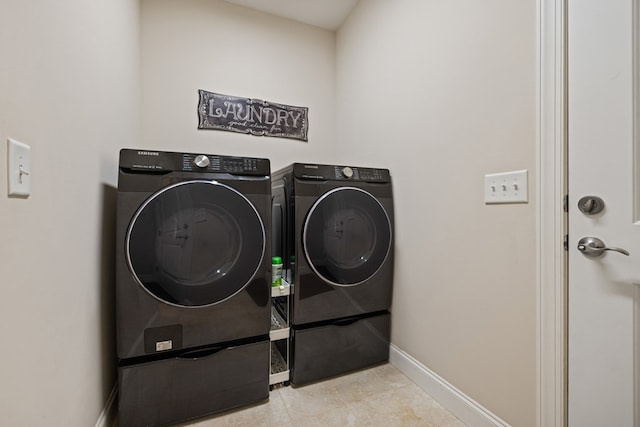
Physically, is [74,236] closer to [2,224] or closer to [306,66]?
[2,224]

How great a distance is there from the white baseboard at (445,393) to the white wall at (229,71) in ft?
5.39

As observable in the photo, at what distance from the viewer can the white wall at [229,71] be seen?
6.65 ft

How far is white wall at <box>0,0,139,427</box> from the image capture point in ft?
2.17

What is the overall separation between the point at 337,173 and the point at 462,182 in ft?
2.11

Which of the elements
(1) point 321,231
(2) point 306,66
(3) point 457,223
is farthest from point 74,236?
(2) point 306,66

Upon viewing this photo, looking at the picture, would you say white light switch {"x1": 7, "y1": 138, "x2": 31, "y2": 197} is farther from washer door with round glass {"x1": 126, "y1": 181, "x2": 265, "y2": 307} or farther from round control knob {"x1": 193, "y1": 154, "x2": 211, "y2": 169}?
round control knob {"x1": 193, "y1": 154, "x2": 211, "y2": 169}

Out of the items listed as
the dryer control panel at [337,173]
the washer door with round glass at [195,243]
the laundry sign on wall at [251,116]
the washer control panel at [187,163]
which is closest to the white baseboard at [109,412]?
the washer door with round glass at [195,243]

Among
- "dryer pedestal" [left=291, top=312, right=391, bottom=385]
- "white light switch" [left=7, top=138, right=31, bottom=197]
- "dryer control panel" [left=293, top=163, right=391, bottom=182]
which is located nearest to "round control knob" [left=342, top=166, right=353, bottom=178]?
"dryer control panel" [left=293, top=163, right=391, bottom=182]

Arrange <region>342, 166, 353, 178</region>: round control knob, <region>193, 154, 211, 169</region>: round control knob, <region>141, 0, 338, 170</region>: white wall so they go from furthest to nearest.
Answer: <region>141, 0, 338, 170</region>: white wall < <region>342, 166, 353, 178</region>: round control knob < <region>193, 154, 211, 169</region>: round control knob

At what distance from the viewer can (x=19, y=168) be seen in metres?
0.67

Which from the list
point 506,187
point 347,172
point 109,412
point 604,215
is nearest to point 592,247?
point 604,215

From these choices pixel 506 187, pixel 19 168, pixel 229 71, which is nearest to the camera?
pixel 19 168

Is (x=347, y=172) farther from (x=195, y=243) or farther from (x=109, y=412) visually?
(x=109, y=412)

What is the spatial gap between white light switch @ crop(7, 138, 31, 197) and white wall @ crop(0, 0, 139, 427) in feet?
0.07
